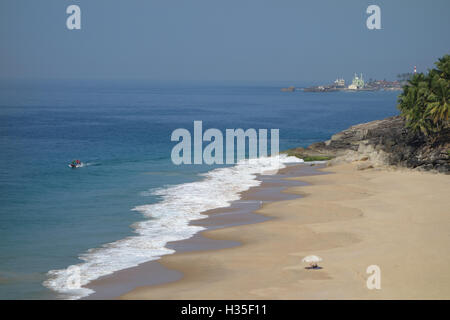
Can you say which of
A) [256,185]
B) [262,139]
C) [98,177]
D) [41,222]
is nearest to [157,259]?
[41,222]

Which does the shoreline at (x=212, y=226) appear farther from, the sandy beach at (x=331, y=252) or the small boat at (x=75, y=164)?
the small boat at (x=75, y=164)

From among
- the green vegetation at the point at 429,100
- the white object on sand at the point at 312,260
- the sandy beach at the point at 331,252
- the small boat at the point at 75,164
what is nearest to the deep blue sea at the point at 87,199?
the small boat at the point at 75,164

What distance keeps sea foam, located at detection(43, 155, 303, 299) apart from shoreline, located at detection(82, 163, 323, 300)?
1.73ft

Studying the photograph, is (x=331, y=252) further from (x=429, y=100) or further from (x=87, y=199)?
(x=429, y=100)

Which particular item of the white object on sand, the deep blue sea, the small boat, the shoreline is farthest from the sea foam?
the small boat

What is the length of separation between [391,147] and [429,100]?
6.23 metres

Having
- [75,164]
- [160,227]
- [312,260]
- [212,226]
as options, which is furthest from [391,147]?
[312,260]

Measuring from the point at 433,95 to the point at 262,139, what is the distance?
40166 millimetres

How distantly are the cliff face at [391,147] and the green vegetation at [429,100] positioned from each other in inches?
51.7

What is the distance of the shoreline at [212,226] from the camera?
74.8 feet

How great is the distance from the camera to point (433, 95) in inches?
1885

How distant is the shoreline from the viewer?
22.8 m

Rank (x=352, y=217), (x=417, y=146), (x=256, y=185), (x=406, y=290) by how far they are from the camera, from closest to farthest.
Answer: (x=406, y=290), (x=352, y=217), (x=256, y=185), (x=417, y=146)
